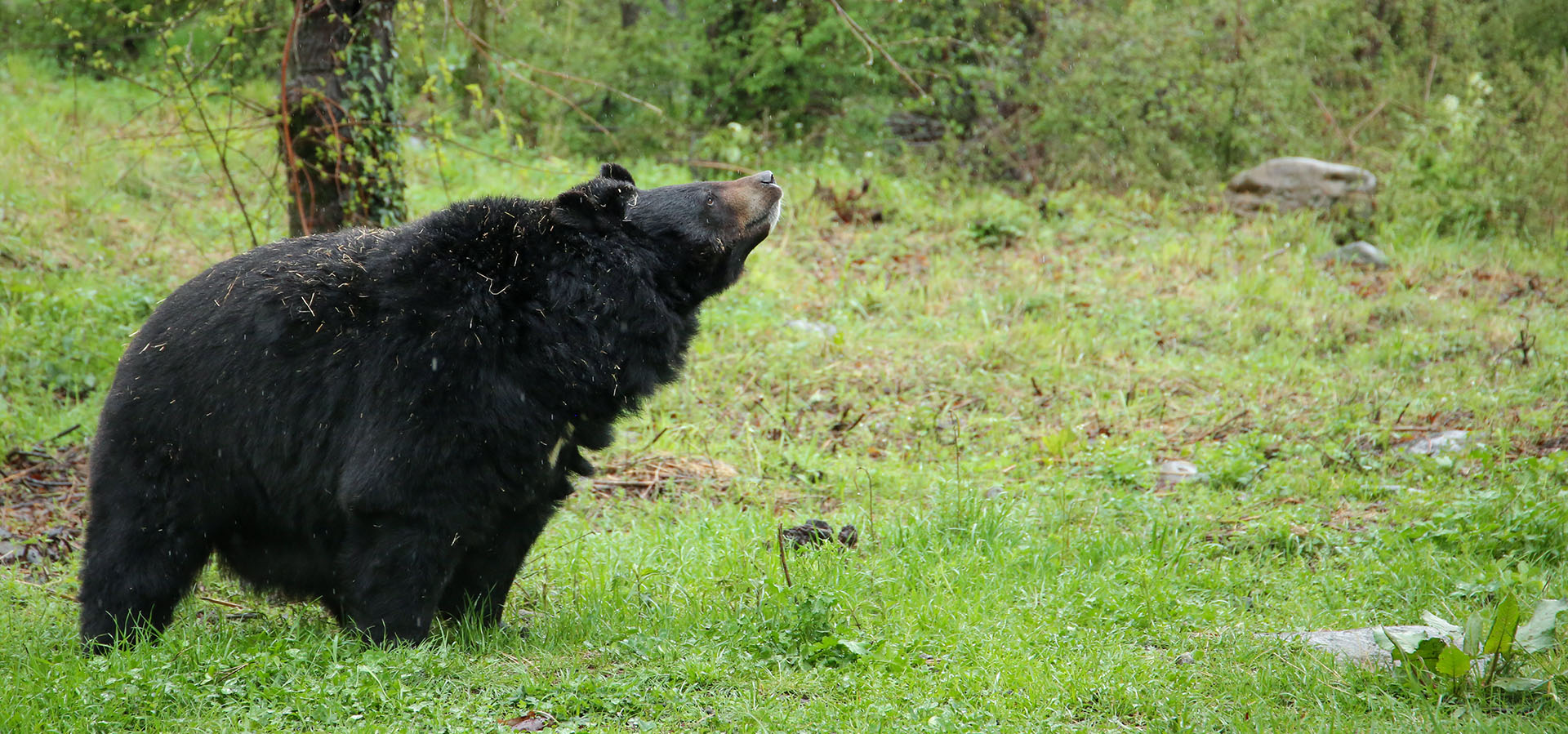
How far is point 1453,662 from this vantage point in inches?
127

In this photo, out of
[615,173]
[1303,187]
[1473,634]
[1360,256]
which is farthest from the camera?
[1303,187]

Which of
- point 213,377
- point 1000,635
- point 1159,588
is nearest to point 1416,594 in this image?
point 1159,588

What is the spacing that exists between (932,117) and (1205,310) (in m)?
6.44

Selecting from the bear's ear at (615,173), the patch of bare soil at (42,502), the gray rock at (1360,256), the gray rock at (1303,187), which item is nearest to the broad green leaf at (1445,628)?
the bear's ear at (615,173)

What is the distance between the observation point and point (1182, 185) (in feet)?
40.7

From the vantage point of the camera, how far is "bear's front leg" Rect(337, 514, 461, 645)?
3.49 meters

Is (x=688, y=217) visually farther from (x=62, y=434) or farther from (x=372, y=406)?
(x=62, y=434)

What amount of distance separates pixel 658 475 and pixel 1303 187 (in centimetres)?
863

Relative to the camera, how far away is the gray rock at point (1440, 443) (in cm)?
572

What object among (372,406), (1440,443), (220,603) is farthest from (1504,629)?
(220,603)

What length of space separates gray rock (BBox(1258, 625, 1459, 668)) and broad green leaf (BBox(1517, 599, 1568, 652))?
0.20 meters

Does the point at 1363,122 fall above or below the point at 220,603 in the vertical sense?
below

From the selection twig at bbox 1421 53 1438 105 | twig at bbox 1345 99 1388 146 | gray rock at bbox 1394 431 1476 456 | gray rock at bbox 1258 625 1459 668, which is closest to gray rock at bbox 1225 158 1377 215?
twig at bbox 1345 99 1388 146

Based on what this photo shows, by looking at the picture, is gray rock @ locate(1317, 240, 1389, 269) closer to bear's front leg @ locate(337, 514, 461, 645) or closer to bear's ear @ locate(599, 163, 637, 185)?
bear's ear @ locate(599, 163, 637, 185)
